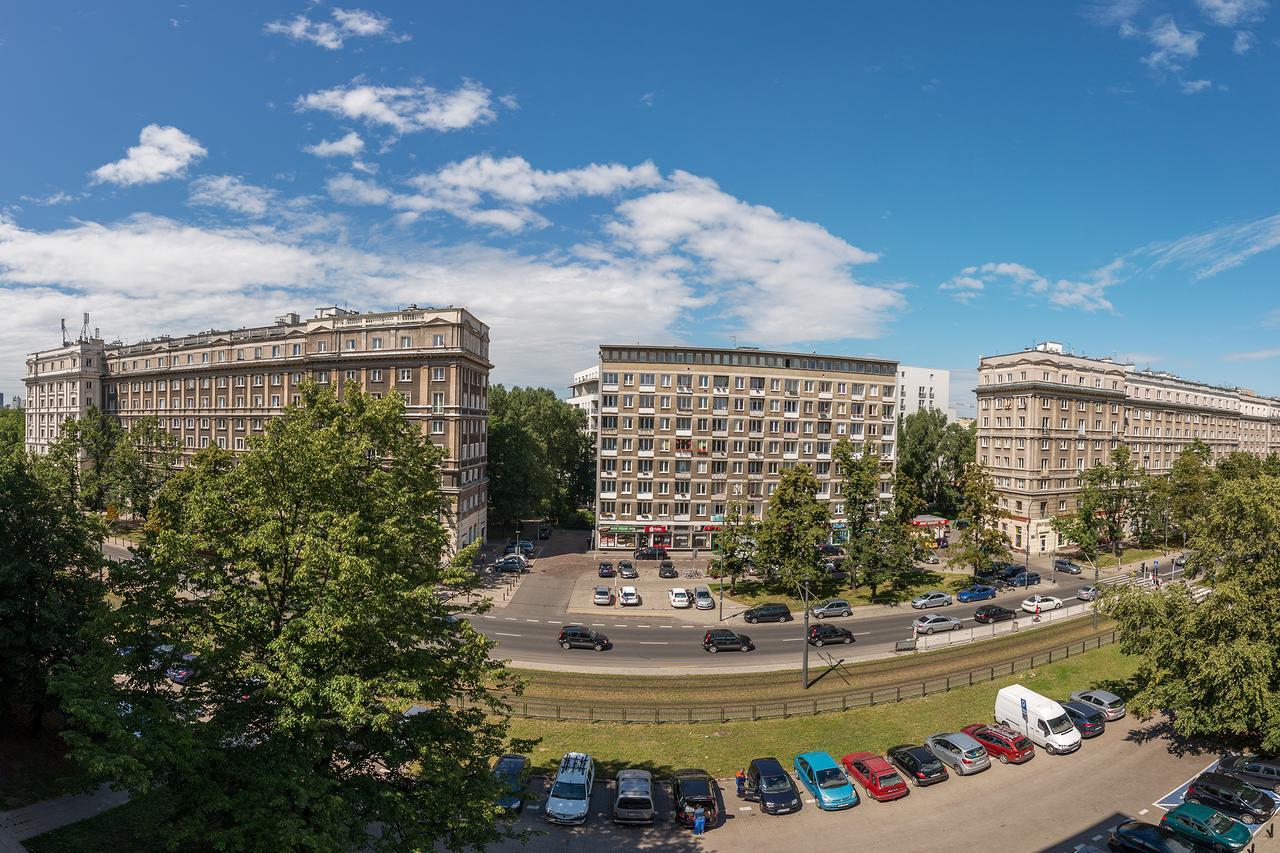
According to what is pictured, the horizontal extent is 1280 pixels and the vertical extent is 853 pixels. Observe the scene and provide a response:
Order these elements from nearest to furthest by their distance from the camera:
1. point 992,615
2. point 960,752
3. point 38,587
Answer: point 38,587 < point 960,752 < point 992,615

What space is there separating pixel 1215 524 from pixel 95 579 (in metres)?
53.3

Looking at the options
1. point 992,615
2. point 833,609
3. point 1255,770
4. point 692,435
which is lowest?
point 833,609

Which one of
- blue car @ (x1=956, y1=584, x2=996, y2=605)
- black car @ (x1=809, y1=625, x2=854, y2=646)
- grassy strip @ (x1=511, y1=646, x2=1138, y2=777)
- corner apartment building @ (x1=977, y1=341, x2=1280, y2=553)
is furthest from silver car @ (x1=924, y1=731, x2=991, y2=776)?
corner apartment building @ (x1=977, y1=341, x2=1280, y2=553)

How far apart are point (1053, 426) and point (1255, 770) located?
68109mm

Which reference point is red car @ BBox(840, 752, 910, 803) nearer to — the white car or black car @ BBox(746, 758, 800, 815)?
black car @ BBox(746, 758, 800, 815)

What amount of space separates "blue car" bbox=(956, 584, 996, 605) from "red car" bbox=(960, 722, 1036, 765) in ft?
105

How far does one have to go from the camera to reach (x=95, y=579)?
2916cm

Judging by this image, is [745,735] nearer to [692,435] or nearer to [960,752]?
[960,752]

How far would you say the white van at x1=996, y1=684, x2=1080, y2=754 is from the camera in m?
32.3

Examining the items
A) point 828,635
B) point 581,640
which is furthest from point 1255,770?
point 581,640

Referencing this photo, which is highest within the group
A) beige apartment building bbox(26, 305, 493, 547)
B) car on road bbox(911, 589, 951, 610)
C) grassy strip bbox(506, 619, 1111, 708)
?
beige apartment building bbox(26, 305, 493, 547)

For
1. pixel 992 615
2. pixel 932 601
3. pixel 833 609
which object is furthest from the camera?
pixel 932 601

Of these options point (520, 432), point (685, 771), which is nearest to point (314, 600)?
point (685, 771)

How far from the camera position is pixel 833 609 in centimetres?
5747
